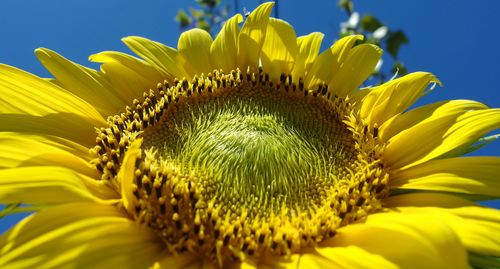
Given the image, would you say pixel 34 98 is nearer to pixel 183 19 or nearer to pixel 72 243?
pixel 72 243

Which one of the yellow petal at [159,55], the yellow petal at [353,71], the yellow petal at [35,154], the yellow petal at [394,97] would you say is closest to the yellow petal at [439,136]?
the yellow petal at [394,97]

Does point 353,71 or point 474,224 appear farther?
point 353,71

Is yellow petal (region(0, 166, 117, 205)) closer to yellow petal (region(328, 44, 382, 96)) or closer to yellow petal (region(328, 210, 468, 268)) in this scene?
yellow petal (region(328, 210, 468, 268))

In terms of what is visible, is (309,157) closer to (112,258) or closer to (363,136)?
(363,136)

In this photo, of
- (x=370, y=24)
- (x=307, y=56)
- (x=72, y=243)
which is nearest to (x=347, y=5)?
(x=370, y=24)

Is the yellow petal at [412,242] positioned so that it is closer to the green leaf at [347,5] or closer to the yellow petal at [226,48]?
the yellow petal at [226,48]
